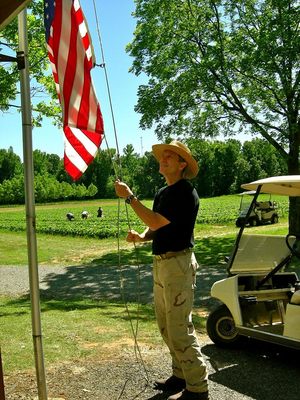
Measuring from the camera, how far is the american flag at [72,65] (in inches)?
134

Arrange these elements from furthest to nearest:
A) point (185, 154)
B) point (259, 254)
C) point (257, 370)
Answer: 1. point (259, 254)
2. point (257, 370)
3. point (185, 154)

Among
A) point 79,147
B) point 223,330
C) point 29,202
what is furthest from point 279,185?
point 29,202

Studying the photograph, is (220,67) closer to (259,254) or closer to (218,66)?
(218,66)

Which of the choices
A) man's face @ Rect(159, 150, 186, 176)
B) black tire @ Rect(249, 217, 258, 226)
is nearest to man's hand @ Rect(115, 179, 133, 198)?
man's face @ Rect(159, 150, 186, 176)

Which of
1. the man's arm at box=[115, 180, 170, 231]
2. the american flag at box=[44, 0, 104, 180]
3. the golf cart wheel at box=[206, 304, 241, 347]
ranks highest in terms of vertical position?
the american flag at box=[44, 0, 104, 180]

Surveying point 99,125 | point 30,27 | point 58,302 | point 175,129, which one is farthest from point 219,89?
point 99,125

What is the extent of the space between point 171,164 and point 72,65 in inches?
41.7

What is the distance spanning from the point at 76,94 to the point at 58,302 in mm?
6143

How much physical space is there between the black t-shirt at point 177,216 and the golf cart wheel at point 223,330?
2012mm

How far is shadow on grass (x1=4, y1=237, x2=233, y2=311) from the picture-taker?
356 inches

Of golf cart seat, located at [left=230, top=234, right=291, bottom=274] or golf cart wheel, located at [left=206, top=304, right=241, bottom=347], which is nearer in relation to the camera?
golf cart wheel, located at [left=206, top=304, right=241, bottom=347]

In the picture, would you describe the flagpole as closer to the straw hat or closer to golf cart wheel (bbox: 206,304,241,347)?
the straw hat

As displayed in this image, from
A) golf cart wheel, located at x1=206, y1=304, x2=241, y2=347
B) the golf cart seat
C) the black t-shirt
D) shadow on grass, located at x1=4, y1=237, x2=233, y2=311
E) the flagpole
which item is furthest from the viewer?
shadow on grass, located at x1=4, y1=237, x2=233, y2=311

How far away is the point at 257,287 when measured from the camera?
536cm
